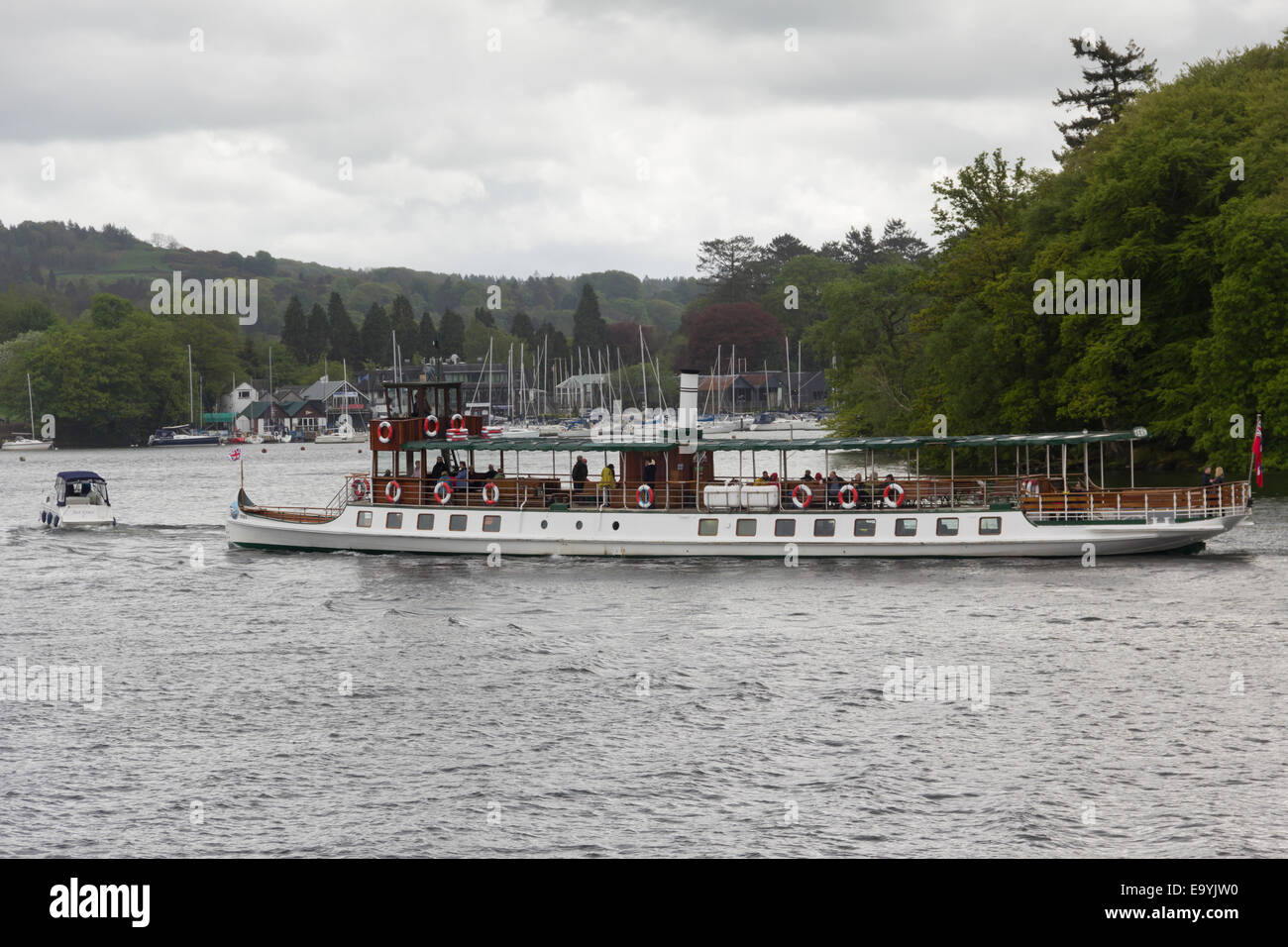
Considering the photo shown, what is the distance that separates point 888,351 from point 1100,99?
35617 millimetres

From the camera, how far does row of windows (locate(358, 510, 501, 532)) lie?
6569 cm

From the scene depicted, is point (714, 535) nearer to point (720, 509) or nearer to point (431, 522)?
point (720, 509)

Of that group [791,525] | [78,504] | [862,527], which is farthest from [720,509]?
[78,504]

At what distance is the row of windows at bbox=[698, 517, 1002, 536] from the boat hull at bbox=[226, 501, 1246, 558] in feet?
0.47

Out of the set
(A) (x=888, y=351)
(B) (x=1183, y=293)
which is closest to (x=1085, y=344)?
(B) (x=1183, y=293)

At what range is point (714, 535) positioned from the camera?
6309 centimetres

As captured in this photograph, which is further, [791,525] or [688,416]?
[688,416]

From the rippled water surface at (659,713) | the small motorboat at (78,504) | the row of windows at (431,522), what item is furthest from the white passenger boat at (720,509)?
the small motorboat at (78,504)

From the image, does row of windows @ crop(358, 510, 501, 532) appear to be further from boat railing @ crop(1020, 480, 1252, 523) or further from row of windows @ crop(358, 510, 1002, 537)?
boat railing @ crop(1020, 480, 1252, 523)

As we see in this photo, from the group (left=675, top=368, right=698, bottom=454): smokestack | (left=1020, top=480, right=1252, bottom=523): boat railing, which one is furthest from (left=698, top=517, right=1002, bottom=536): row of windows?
(left=675, top=368, right=698, bottom=454): smokestack

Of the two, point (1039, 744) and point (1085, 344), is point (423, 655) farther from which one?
point (1085, 344)

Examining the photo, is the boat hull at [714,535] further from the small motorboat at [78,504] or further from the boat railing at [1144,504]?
the small motorboat at [78,504]

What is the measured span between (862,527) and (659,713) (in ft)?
90.4

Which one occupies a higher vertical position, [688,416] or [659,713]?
[688,416]
